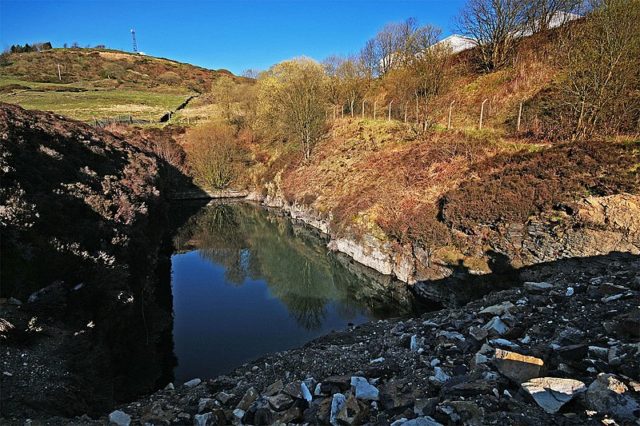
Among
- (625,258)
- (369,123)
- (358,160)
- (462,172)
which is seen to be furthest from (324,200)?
(625,258)

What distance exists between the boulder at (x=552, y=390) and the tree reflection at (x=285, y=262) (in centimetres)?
1329

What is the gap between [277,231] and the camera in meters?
36.5

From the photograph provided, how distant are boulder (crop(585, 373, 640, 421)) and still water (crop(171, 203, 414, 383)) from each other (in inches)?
492

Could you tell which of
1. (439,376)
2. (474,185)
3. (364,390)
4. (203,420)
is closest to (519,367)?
(439,376)

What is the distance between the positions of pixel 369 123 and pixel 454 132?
12.7 meters

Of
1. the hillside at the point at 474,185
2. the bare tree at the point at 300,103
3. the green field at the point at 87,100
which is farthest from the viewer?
the green field at the point at 87,100

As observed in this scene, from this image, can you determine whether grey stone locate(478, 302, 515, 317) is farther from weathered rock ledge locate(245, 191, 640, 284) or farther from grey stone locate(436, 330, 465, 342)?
weathered rock ledge locate(245, 191, 640, 284)

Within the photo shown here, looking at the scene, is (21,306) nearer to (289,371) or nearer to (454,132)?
(289,371)

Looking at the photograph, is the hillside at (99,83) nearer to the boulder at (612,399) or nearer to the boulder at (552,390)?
the boulder at (552,390)

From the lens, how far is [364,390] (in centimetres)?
662

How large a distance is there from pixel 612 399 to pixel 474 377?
194cm

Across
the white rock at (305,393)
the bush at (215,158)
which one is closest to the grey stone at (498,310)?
the white rock at (305,393)

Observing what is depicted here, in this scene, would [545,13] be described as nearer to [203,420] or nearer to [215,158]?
[215,158]

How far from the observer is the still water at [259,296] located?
16.5 metres
